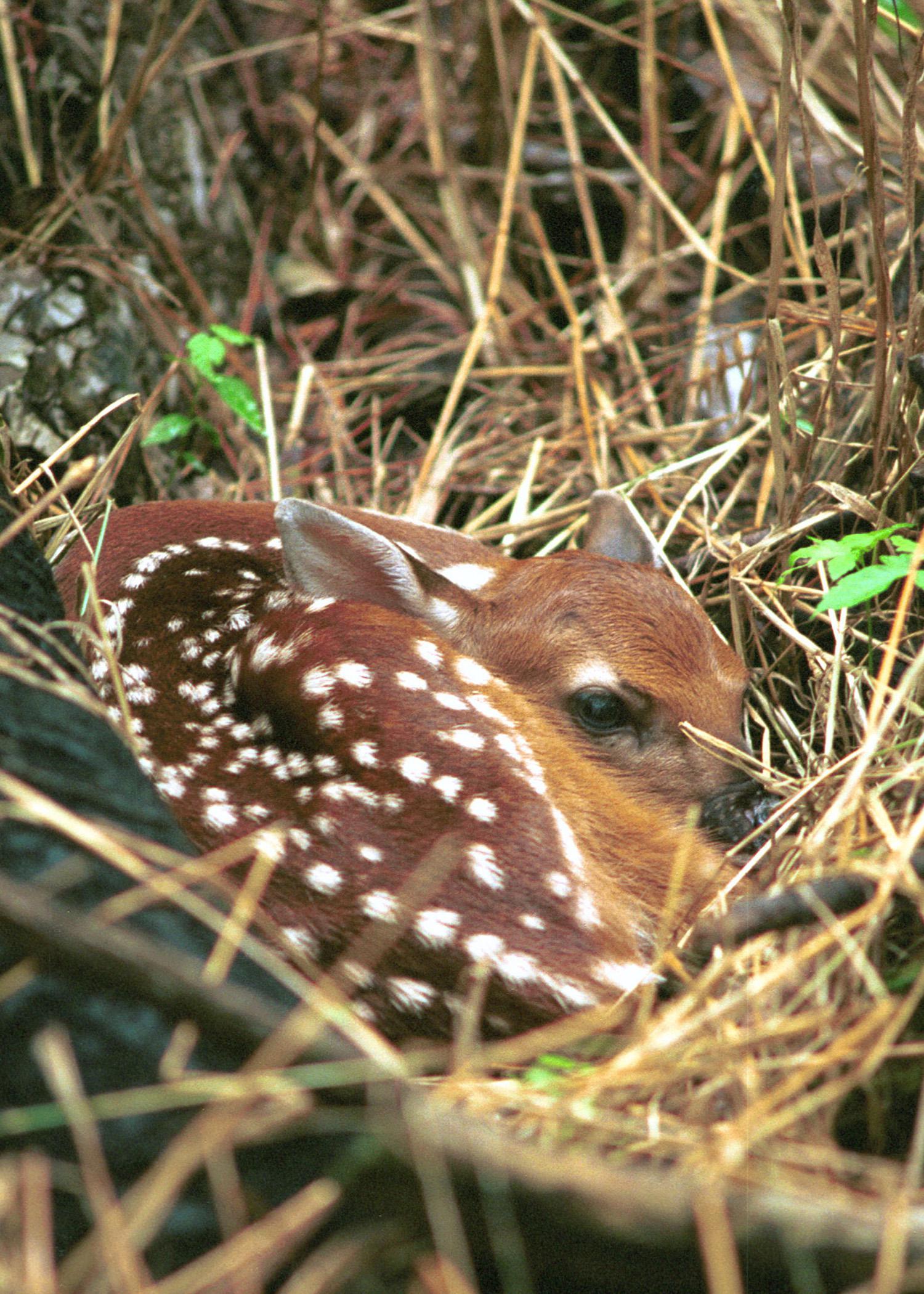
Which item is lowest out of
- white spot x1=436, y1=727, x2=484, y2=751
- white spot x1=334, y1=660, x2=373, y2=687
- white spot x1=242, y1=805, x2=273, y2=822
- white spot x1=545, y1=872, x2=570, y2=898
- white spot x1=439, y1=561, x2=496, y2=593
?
white spot x1=545, y1=872, x2=570, y2=898

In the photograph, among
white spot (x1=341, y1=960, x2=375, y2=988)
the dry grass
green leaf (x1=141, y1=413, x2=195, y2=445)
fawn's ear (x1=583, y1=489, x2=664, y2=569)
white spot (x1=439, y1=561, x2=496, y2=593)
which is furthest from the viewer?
green leaf (x1=141, y1=413, x2=195, y2=445)

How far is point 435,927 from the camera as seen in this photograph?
1.95 metres

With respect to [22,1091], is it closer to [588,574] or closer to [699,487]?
[588,574]

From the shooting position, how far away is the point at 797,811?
91.2 inches

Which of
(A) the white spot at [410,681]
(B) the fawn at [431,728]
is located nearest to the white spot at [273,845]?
(B) the fawn at [431,728]

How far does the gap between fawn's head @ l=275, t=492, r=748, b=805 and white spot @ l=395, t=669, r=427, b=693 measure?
18.9 inches

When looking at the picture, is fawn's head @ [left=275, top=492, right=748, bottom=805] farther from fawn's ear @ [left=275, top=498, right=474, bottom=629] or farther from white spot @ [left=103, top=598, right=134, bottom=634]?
white spot @ [left=103, top=598, right=134, bottom=634]

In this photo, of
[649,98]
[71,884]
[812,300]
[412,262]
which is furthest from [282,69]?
[71,884]

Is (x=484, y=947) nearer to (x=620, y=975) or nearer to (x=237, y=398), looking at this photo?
(x=620, y=975)

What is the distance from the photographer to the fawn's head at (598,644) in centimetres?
264

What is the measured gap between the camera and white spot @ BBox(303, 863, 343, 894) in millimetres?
2000

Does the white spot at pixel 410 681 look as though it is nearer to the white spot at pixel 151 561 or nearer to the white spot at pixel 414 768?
the white spot at pixel 414 768

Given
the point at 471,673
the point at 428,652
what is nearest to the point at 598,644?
the point at 471,673

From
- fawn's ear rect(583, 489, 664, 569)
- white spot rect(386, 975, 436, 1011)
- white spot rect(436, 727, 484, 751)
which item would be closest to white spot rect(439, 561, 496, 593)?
fawn's ear rect(583, 489, 664, 569)
